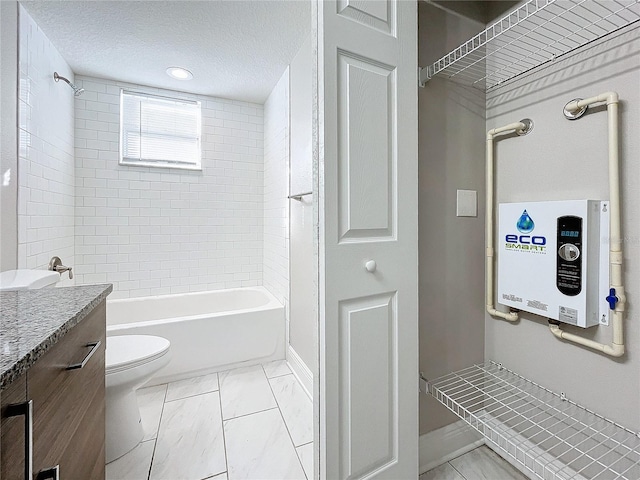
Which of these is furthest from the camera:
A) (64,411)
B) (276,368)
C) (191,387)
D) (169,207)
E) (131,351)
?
(169,207)

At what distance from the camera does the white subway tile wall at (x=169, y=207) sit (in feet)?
8.64

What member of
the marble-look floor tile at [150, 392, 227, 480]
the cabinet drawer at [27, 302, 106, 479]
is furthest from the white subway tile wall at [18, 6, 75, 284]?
the cabinet drawer at [27, 302, 106, 479]

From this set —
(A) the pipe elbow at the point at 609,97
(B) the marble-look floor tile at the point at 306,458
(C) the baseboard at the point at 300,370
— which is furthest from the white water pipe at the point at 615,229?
(C) the baseboard at the point at 300,370

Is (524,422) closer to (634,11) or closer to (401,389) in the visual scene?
(401,389)

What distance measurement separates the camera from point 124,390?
1480 mm

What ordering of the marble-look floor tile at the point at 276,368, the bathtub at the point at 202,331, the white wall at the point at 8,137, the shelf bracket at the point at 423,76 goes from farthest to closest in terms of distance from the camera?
the marble-look floor tile at the point at 276,368 < the bathtub at the point at 202,331 < the white wall at the point at 8,137 < the shelf bracket at the point at 423,76

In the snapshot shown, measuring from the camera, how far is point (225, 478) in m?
1.35

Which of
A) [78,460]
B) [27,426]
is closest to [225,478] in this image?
[78,460]

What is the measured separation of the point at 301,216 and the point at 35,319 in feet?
5.22

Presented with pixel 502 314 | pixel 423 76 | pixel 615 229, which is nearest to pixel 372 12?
pixel 423 76

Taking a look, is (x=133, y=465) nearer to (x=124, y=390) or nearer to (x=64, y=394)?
(x=124, y=390)

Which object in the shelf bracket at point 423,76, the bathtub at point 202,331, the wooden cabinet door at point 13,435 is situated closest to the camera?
the wooden cabinet door at point 13,435

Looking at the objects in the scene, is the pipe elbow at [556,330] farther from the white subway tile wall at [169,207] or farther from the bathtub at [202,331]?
the white subway tile wall at [169,207]

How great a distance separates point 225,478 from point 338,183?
55.4 inches
